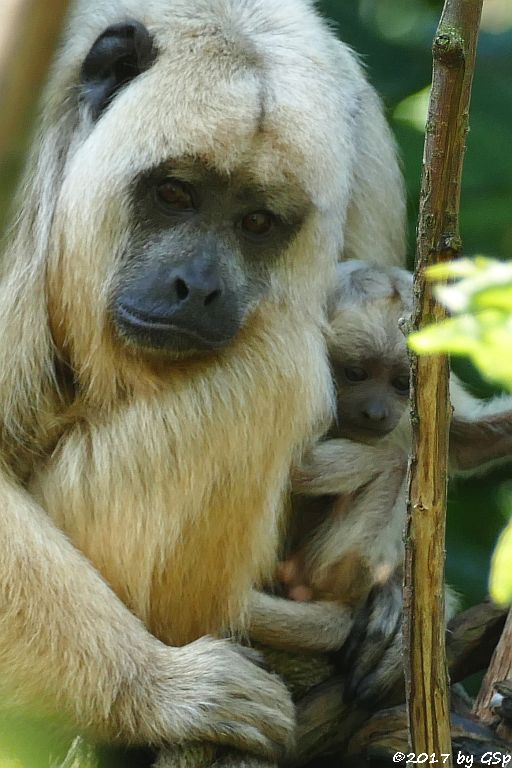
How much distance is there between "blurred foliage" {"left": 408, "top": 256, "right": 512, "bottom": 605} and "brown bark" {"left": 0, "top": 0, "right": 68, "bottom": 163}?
462mm

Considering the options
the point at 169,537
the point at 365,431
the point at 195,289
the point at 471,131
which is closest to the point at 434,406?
the point at 195,289

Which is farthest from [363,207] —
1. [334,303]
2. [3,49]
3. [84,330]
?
[3,49]

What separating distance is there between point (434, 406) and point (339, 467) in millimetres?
1352

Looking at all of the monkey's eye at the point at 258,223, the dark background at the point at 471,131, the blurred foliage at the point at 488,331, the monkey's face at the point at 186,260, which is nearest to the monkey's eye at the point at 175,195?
the monkey's face at the point at 186,260

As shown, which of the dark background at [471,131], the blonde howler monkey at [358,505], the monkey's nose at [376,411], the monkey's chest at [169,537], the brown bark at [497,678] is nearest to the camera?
the monkey's chest at [169,537]

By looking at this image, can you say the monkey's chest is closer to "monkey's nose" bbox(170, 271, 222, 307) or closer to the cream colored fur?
the cream colored fur

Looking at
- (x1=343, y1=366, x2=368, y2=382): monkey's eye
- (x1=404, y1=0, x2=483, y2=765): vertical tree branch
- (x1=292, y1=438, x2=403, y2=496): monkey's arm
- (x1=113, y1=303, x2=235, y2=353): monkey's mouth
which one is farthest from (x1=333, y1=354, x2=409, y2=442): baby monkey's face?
(x1=404, y1=0, x2=483, y2=765): vertical tree branch

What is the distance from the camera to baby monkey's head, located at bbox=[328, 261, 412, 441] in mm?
3594

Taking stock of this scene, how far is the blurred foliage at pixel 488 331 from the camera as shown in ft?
2.99

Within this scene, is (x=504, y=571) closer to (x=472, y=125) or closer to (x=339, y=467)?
(x=339, y=467)

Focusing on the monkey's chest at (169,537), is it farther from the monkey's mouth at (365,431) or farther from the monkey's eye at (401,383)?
the monkey's eye at (401,383)

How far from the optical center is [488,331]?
945mm

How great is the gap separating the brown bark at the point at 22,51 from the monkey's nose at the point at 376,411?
253 centimetres

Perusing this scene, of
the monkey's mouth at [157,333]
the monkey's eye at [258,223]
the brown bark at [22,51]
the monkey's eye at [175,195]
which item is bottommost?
the monkey's mouth at [157,333]
